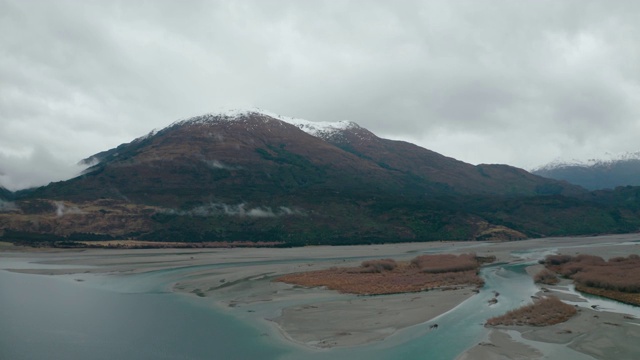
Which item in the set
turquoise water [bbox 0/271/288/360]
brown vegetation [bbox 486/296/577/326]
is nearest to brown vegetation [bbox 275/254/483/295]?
brown vegetation [bbox 486/296/577/326]

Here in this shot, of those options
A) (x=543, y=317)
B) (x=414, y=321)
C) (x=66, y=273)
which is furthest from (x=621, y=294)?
(x=66, y=273)

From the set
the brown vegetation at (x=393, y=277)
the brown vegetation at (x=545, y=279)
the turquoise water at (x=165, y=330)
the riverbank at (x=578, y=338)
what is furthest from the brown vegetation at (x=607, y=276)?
the brown vegetation at (x=393, y=277)

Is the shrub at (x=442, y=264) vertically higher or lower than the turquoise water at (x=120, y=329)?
higher

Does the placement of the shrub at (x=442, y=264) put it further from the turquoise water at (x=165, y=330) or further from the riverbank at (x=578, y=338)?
the riverbank at (x=578, y=338)

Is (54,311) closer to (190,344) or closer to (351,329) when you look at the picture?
(190,344)

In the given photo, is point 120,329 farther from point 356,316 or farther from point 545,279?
point 545,279

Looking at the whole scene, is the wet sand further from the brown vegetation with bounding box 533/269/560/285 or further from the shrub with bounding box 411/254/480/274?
the shrub with bounding box 411/254/480/274
